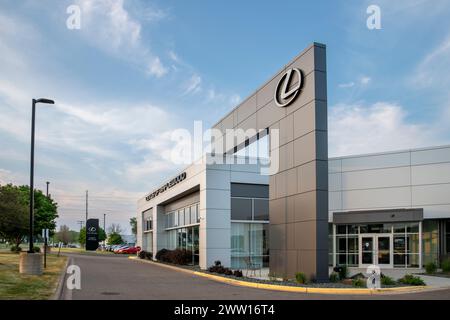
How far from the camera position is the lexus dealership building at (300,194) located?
1858 cm

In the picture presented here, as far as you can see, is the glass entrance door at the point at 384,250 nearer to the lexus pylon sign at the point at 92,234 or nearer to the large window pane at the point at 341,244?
the large window pane at the point at 341,244

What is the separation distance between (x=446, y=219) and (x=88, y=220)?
66.1 m

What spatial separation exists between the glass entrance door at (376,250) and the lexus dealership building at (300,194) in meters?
0.06

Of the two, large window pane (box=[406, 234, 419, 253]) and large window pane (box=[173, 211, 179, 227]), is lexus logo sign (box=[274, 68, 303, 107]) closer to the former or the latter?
large window pane (box=[406, 234, 419, 253])

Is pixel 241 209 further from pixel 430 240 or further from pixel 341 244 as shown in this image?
pixel 430 240

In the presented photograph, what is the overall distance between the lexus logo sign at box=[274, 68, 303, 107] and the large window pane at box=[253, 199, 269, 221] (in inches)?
430

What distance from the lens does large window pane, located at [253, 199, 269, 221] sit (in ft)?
99.7

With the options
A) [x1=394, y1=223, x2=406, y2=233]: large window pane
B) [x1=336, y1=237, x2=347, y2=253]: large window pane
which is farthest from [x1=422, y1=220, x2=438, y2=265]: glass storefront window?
[x1=336, y1=237, x2=347, y2=253]: large window pane

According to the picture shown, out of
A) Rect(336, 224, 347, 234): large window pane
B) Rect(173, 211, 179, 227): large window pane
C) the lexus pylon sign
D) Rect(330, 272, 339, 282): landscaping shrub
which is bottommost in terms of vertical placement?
the lexus pylon sign

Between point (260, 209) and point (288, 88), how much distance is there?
40.1 ft

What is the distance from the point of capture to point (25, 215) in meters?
37.0

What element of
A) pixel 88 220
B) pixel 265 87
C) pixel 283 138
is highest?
pixel 265 87
